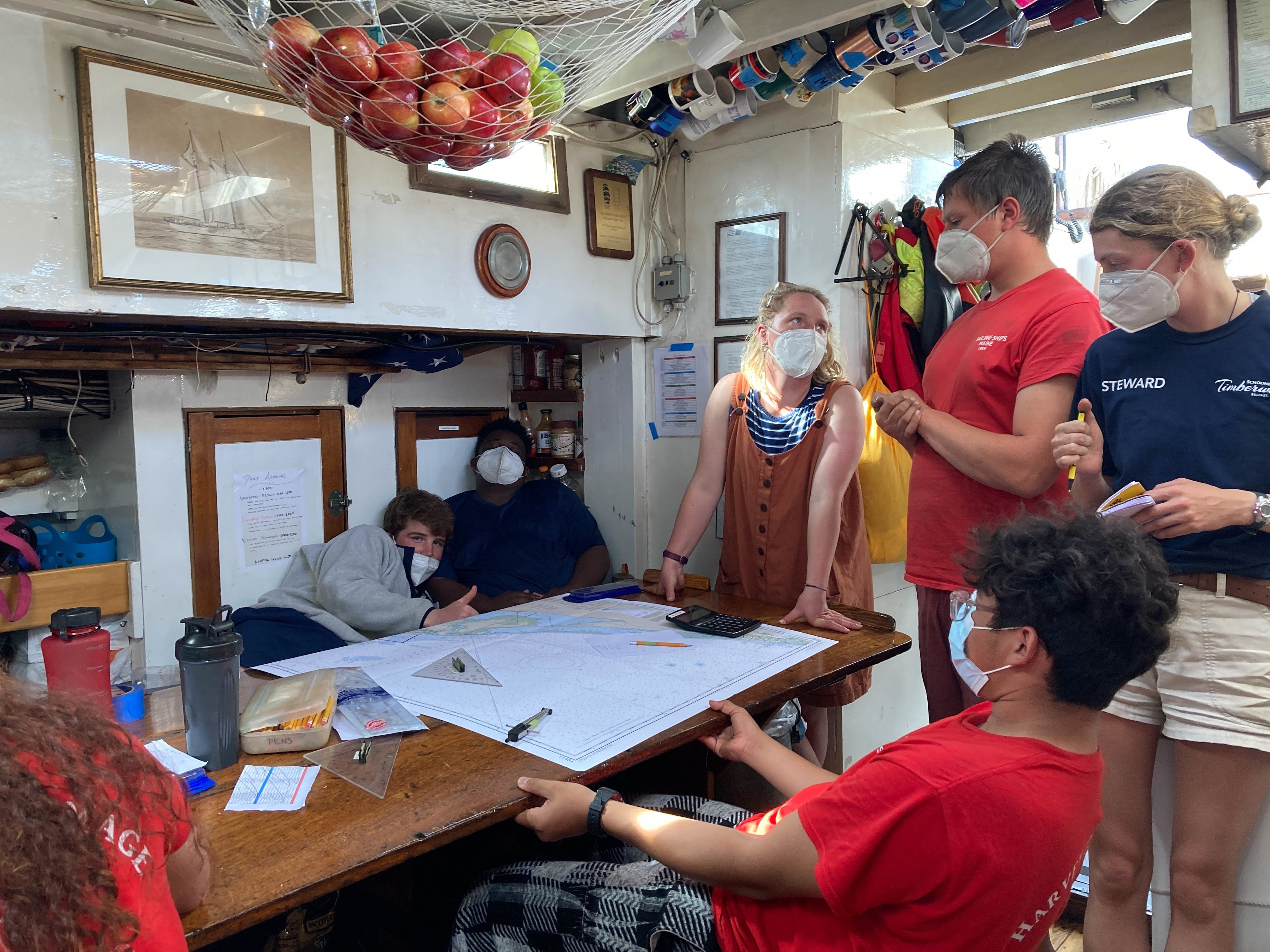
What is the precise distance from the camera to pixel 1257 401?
1.37 metres

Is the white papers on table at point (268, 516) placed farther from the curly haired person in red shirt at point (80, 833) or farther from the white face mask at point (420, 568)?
the curly haired person in red shirt at point (80, 833)

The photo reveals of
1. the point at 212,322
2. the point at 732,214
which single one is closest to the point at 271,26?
the point at 212,322

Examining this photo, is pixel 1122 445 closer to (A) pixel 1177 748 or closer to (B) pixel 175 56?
(A) pixel 1177 748

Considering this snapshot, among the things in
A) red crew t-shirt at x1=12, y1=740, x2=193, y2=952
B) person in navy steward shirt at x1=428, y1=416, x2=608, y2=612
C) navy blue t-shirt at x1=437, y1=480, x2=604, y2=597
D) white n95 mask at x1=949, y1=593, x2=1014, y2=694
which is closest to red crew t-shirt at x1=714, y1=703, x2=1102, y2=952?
white n95 mask at x1=949, y1=593, x2=1014, y2=694

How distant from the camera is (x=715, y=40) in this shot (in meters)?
2.09

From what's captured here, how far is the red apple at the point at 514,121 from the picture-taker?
1.27 meters

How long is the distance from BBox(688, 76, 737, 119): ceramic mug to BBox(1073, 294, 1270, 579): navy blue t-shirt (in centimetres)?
155

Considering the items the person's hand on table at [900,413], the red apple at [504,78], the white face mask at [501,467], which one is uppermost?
the red apple at [504,78]

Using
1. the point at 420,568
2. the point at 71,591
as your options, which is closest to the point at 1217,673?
the point at 420,568

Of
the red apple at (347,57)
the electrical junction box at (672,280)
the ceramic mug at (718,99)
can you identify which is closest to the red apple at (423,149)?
the red apple at (347,57)

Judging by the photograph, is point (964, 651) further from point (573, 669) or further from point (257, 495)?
point (257, 495)

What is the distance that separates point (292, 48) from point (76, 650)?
0.92 metres

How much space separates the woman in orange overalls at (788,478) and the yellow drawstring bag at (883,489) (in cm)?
28

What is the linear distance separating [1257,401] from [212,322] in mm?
2354
